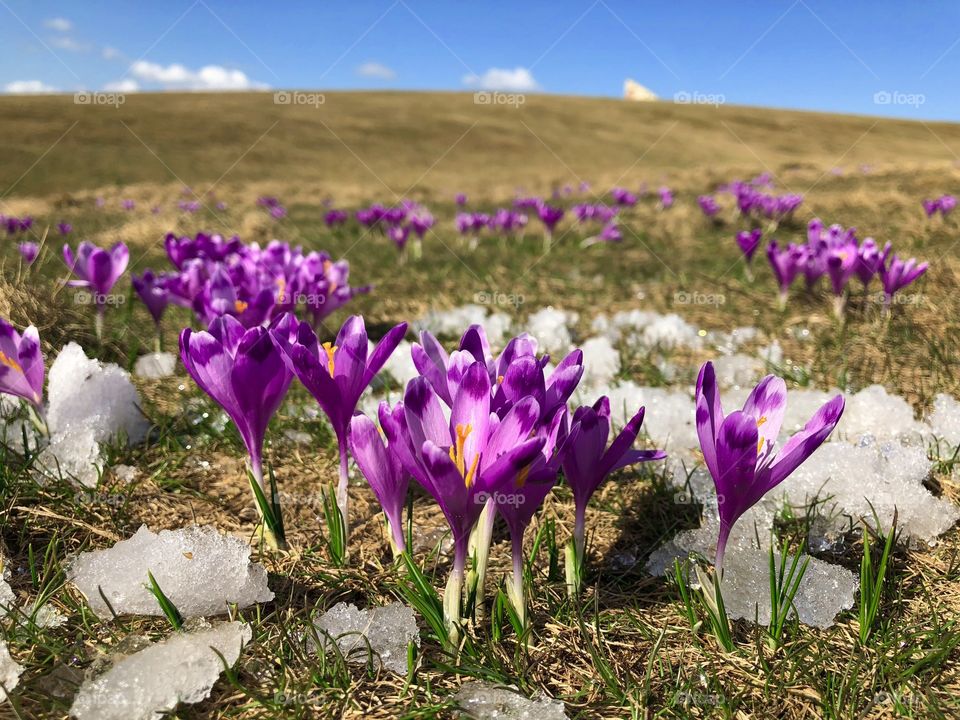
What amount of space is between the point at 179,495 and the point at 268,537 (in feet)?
1.98

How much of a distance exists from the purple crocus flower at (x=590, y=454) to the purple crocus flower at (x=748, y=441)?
0.13 m

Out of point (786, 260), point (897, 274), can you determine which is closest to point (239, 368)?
point (897, 274)

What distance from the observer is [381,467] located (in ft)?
5.74

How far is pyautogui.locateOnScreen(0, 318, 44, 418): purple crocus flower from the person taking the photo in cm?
234

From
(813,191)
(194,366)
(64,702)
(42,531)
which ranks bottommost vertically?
(64,702)

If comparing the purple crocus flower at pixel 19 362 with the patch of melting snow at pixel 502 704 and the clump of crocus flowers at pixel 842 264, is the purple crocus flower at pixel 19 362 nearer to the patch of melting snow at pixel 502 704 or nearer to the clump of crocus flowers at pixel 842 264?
the patch of melting snow at pixel 502 704

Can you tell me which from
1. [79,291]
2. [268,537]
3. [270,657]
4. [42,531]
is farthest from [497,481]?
[79,291]

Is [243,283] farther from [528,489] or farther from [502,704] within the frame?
[502,704]

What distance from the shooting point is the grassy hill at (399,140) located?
1460 inches

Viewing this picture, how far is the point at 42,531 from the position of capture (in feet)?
7.08

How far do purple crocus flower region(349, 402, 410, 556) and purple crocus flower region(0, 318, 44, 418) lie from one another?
1.38m

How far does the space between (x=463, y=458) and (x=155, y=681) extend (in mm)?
818

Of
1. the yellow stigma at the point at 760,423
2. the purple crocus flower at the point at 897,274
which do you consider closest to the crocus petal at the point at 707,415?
the yellow stigma at the point at 760,423

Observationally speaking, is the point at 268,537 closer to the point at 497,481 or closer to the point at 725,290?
the point at 497,481
